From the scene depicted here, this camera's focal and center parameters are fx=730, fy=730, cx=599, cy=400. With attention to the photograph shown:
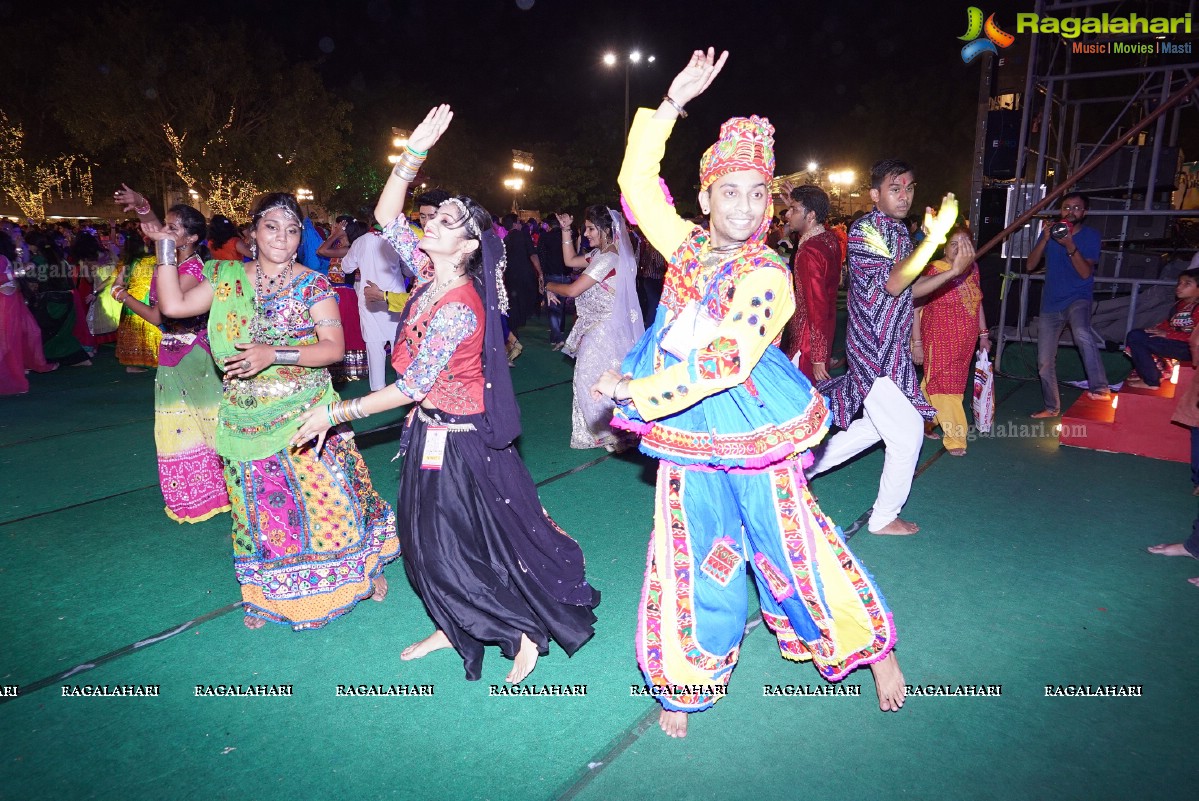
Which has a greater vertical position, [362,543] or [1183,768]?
[362,543]

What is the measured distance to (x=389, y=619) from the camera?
355 cm

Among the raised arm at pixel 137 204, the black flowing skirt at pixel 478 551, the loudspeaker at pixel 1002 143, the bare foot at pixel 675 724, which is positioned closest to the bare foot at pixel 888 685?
the bare foot at pixel 675 724

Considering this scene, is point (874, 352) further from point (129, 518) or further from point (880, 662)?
point (129, 518)

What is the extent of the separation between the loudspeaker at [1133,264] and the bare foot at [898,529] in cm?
769

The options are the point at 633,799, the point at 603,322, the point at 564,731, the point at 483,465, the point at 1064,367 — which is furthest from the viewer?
the point at 1064,367

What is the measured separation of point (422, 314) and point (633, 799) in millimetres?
1858

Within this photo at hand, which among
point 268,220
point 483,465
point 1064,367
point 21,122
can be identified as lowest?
point 1064,367

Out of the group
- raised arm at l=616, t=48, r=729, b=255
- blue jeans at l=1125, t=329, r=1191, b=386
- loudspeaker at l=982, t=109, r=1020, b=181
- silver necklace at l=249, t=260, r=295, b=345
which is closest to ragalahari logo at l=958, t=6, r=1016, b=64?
loudspeaker at l=982, t=109, r=1020, b=181

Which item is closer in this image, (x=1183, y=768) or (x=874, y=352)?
(x=1183, y=768)

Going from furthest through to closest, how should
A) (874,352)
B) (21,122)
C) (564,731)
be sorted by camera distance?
(21,122) → (874,352) → (564,731)

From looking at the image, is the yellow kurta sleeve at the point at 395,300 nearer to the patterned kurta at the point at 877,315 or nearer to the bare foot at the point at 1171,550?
the patterned kurta at the point at 877,315

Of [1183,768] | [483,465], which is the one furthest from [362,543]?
[1183,768]

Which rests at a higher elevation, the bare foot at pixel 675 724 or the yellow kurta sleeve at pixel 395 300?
the yellow kurta sleeve at pixel 395 300

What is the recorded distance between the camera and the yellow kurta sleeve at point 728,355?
2.13 meters
